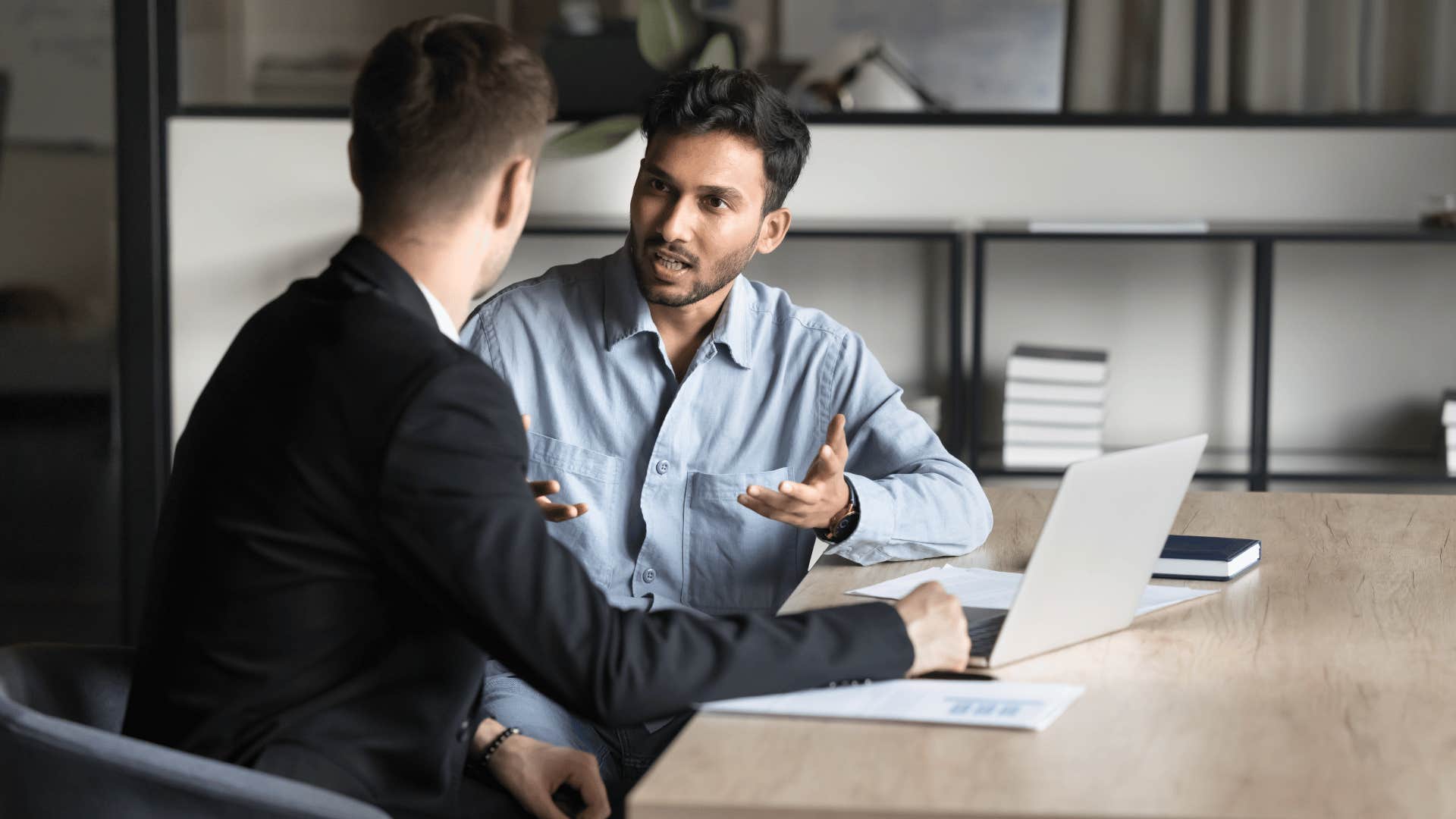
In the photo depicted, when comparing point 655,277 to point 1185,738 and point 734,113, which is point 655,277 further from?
point 1185,738

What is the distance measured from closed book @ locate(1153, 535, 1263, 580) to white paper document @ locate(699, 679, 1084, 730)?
46 cm

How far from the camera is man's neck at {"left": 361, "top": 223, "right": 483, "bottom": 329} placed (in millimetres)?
1246

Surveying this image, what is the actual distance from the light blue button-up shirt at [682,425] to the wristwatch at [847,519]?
20 centimetres

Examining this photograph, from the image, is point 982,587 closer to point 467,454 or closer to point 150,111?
point 467,454

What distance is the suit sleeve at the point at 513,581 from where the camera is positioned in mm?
1077

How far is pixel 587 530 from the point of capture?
6.07 ft

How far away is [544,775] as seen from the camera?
4.75ft

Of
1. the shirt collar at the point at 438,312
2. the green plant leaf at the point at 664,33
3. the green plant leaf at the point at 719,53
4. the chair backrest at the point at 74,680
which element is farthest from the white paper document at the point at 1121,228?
the chair backrest at the point at 74,680

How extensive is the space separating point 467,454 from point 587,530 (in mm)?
771

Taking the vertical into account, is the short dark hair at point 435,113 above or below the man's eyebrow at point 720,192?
above

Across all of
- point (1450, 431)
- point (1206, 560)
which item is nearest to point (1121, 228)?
point (1450, 431)

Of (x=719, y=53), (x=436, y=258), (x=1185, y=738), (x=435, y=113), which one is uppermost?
(x=719, y=53)

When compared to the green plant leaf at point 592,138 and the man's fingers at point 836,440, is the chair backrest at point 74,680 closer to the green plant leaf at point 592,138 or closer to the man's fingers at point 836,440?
the man's fingers at point 836,440

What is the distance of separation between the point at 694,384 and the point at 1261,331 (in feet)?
5.76
